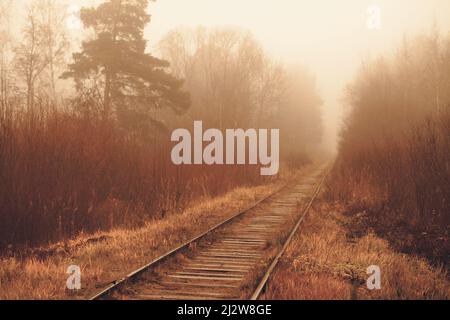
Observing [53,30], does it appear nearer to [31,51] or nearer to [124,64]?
[31,51]

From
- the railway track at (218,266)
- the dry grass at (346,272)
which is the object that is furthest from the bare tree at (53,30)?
the dry grass at (346,272)

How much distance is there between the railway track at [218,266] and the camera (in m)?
5.45

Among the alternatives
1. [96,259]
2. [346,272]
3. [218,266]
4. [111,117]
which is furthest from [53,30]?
[346,272]

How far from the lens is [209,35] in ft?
146

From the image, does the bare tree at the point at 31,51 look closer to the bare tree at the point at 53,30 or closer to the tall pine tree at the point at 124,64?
the bare tree at the point at 53,30

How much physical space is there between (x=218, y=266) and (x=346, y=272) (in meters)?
1.96

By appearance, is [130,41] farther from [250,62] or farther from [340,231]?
[250,62]

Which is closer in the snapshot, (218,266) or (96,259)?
(218,266)

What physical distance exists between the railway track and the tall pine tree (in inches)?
417

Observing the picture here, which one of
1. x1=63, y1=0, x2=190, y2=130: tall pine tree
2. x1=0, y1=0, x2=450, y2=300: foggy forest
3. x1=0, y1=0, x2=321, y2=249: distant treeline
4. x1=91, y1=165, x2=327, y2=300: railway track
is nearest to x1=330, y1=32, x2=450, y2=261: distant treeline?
x1=0, y1=0, x2=450, y2=300: foggy forest

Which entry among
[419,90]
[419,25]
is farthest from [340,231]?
[419,25]

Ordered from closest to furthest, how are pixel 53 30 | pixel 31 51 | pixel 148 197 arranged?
pixel 148 197 → pixel 31 51 → pixel 53 30

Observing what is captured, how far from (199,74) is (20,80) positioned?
61.1 ft

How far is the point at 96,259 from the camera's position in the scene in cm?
712
